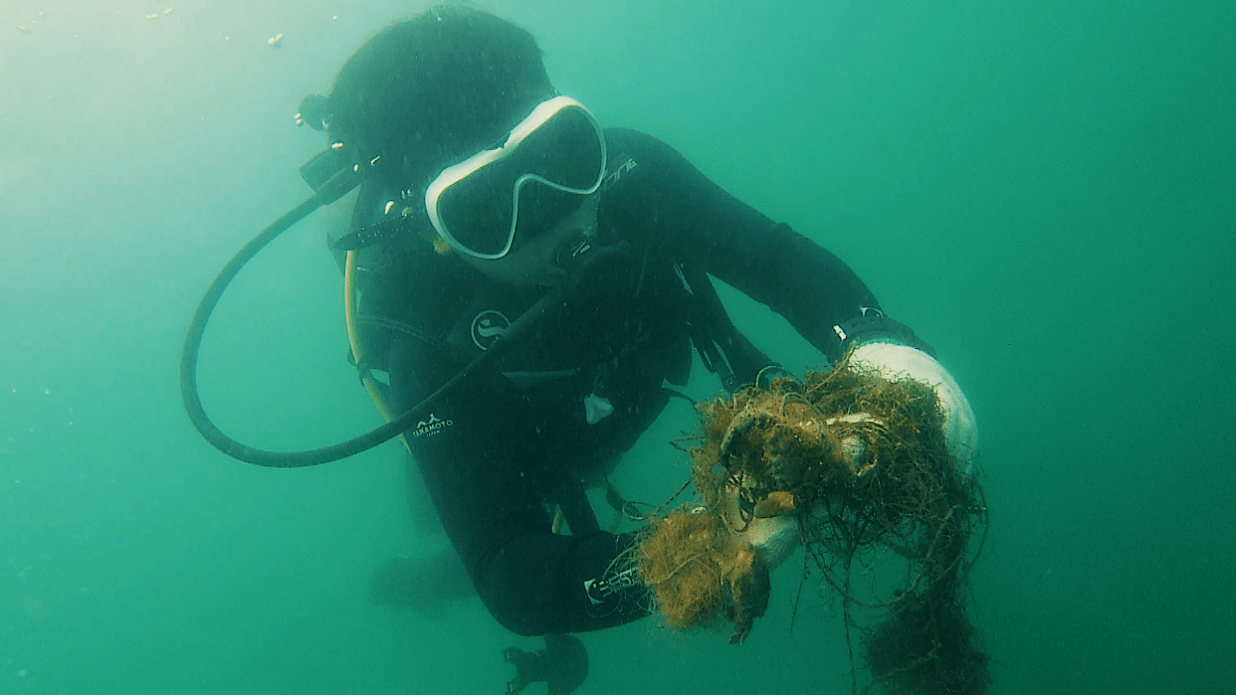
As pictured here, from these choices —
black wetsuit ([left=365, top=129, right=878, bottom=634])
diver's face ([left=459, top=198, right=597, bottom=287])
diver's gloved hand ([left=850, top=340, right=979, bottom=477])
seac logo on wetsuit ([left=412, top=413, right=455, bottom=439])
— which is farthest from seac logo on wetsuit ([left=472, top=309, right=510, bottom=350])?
diver's gloved hand ([left=850, top=340, right=979, bottom=477])

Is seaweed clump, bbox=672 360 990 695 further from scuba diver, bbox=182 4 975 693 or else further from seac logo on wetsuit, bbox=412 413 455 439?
seac logo on wetsuit, bbox=412 413 455 439

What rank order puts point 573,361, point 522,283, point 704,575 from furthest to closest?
point 573,361 < point 522,283 < point 704,575

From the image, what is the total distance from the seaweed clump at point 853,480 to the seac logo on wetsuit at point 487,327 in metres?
1.40

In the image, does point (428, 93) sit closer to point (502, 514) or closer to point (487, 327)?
point (487, 327)

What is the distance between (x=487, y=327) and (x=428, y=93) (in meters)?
0.94

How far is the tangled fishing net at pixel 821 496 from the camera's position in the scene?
112cm

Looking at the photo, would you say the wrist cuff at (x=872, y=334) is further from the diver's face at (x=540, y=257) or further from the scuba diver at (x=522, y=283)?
the diver's face at (x=540, y=257)

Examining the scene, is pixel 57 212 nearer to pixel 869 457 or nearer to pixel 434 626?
pixel 434 626

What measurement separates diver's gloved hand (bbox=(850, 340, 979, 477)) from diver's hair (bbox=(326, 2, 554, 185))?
1626 millimetres

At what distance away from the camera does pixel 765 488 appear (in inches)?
45.5

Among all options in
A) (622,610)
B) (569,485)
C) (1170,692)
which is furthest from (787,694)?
(622,610)

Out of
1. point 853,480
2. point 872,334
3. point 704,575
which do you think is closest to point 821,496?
point 853,480

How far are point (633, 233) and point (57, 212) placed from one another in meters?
31.7

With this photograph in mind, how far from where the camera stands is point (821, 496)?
116 cm
